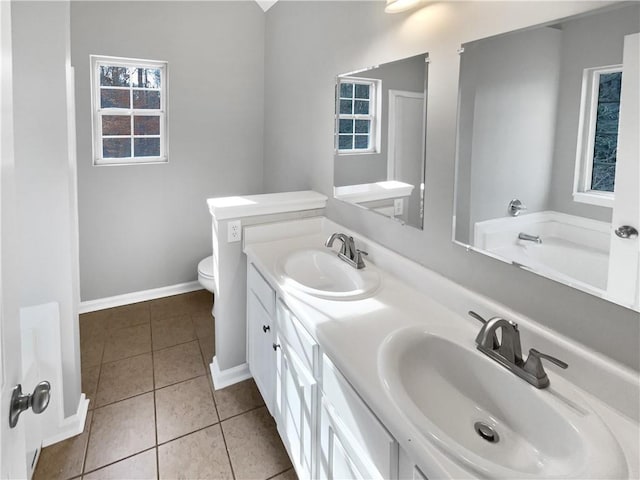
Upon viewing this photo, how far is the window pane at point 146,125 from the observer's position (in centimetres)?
319

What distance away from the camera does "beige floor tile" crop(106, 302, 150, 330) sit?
3.03 m

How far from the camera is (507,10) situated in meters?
1.19

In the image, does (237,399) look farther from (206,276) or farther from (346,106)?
(346,106)

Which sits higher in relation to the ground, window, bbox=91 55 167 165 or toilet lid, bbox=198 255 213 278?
window, bbox=91 55 167 165

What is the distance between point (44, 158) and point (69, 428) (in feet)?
4.19

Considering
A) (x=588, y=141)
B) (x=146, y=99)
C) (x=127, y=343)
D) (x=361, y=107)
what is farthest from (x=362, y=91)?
(x=127, y=343)

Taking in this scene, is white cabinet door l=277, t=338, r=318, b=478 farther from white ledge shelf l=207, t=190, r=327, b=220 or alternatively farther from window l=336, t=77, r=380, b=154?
window l=336, t=77, r=380, b=154

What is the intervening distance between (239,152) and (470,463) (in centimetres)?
314

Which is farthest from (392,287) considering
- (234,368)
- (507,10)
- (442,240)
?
(234,368)

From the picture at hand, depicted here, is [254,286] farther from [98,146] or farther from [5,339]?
[98,146]

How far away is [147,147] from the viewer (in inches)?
128

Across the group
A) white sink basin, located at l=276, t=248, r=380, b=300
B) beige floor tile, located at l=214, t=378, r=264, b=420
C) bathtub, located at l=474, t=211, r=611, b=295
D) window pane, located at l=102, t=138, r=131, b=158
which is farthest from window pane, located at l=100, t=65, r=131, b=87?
bathtub, located at l=474, t=211, r=611, b=295

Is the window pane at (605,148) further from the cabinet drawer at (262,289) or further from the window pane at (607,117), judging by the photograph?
the cabinet drawer at (262,289)

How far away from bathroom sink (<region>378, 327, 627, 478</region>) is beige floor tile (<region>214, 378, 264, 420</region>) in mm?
1295
